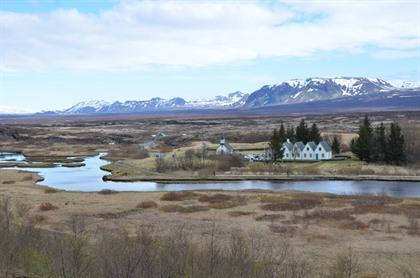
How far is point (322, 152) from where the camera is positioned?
88.4 metres

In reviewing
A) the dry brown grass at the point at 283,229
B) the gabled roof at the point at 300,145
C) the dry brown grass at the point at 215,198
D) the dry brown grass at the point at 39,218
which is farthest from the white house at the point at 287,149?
the dry brown grass at the point at 39,218

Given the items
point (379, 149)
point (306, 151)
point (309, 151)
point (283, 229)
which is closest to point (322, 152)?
point (309, 151)

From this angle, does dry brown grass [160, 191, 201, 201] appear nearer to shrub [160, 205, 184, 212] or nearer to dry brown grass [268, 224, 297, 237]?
shrub [160, 205, 184, 212]

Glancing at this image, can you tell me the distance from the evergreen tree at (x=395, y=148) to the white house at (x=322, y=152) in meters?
9.82

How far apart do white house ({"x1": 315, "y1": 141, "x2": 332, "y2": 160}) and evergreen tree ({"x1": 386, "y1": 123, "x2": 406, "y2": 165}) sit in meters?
9.82

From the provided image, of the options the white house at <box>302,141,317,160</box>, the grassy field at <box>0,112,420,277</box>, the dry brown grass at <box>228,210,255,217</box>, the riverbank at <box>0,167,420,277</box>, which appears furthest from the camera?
the white house at <box>302,141,317,160</box>

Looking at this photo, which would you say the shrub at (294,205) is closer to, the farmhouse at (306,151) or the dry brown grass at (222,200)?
the dry brown grass at (222,200)

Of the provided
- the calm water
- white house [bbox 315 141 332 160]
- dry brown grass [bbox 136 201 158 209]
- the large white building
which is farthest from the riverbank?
the large white building

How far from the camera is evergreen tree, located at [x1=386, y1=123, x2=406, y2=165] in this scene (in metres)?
80.9

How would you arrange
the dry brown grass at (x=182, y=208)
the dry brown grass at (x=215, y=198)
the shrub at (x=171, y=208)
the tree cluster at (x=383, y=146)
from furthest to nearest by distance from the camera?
1. the tree cluster at (x=383, y=146)
2. the dry brown grass at (x=215, y=198)
3. the shrub at (x=171, y=208)
4. the dry brown grass at (x=182, y=208)

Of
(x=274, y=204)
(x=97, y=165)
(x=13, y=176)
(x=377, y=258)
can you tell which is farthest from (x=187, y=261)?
(x=97, y=165)

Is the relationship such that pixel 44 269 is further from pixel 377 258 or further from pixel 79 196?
pixel 79 196

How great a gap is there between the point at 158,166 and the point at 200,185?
645 inches

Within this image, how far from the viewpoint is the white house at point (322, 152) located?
8831cm
